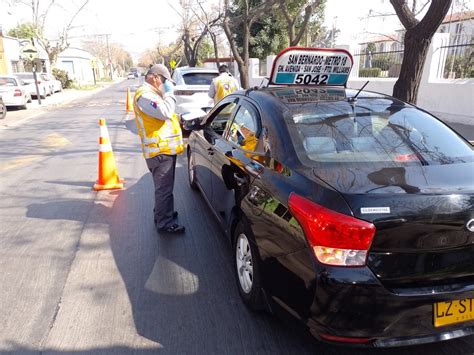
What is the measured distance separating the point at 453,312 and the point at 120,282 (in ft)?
8.23

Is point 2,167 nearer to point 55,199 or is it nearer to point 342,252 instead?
point 55,199

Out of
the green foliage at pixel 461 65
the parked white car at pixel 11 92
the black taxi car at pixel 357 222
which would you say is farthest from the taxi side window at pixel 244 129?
the parked white car at pixel 11 92

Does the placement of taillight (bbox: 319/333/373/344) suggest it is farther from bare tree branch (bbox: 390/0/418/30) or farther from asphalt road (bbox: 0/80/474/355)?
bare tree branch (bbox: 390/0/418/30)

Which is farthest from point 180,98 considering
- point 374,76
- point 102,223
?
point 374,76

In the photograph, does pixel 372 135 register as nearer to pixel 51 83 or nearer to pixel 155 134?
pixel 155 134

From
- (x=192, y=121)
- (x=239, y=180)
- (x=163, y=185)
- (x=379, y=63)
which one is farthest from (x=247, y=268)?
(x=379, y=63)

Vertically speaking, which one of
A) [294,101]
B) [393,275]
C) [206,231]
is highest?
[294,101]

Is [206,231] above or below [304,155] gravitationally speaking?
below

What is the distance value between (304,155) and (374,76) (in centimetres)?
1283

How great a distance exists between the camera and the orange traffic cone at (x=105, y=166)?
19.1ft

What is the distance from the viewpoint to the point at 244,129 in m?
3.42

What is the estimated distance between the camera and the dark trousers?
4.20 metres

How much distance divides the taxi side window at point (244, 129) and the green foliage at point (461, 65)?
9.50 meters

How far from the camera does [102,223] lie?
4.68 meters
